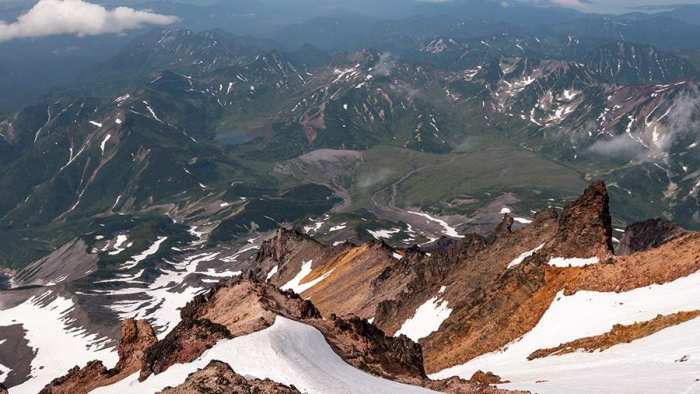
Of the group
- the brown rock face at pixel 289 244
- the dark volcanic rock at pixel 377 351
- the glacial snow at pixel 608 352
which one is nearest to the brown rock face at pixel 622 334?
the glacial snow at pixel 608 352

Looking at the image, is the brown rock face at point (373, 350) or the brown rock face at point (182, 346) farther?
the brown rock face at point (373, 350)

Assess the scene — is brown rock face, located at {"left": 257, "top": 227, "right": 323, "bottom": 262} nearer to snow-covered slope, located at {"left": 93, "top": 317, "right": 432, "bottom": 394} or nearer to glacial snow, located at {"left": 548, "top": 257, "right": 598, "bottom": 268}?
glacial snow, located at {"left": 548, "top": 257, "right": 598, "bottom": 268}

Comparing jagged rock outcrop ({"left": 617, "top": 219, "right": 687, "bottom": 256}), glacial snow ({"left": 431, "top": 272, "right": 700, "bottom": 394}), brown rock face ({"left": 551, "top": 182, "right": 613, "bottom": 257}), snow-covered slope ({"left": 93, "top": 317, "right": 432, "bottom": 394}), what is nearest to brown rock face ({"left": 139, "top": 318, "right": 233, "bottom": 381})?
snow-covered slope ({"left": 93, "top": 317, "right": 432, "bottom": 394})

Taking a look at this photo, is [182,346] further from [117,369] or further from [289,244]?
[289,244]

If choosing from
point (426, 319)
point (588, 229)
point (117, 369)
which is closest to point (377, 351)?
point (117, 369)

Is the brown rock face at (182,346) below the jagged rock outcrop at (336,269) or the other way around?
the other way around

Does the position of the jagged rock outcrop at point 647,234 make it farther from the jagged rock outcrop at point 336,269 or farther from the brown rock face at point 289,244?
the brown rock face at point 289,244

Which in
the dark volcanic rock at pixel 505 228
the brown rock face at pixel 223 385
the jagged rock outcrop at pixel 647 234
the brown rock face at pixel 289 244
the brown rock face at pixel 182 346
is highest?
the brown rock face at pixel 223 385
